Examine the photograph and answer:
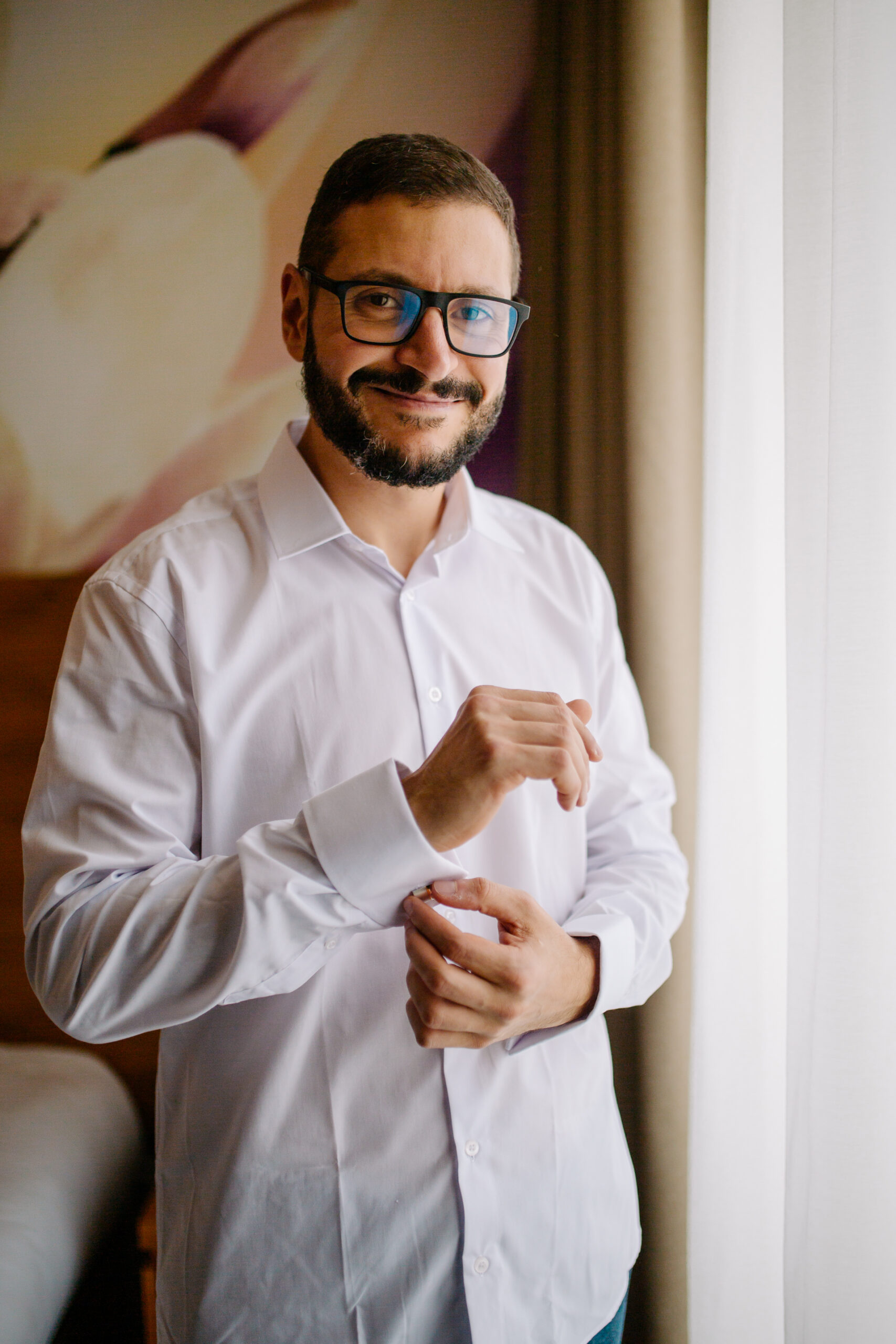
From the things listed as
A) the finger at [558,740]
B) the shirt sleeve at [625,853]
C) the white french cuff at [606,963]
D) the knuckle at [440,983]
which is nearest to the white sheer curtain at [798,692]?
the shirt sleeve at [625,853]

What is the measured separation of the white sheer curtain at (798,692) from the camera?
0.95m

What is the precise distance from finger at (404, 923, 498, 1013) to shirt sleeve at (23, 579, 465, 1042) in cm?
3

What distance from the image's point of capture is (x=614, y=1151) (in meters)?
1.02

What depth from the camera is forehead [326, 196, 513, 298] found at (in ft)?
3.08

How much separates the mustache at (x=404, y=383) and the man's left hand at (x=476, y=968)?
21.4 inches

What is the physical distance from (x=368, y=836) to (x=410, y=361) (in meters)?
0.54

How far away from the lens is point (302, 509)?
1.02 metres

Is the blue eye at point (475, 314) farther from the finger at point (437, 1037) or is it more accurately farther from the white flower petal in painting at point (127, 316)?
the white flower petal in painting at point (127, 316)

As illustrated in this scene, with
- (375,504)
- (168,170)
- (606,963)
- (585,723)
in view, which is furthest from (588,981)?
(168,170)

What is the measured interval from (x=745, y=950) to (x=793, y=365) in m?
0.78

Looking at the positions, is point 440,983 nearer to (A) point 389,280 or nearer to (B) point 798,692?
(B) point 798,692

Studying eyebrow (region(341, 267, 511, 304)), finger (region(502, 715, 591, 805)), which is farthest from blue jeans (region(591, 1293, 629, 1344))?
eyebrow (region(341, 267, 511, 304))

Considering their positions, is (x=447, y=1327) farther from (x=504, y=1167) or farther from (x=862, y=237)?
(x=862, y=237)

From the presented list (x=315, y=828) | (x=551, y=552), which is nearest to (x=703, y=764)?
(x=551, y=552)
